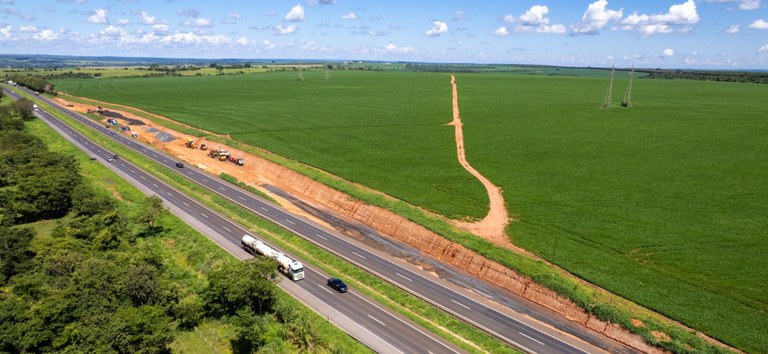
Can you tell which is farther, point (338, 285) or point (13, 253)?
point (338, 285)

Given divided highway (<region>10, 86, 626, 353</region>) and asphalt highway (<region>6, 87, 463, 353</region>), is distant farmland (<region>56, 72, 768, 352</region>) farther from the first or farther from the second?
asphalt highway (<region>6, 87, 463, 353</region>)

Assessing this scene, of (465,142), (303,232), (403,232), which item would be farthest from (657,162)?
(303,232)

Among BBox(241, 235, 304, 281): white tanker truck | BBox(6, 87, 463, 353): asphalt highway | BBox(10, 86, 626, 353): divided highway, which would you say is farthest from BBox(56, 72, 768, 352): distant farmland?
BBox(241, 235, 304, 281): white tanker truck

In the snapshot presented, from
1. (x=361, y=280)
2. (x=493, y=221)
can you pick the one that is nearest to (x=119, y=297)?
(x=361, y=280)

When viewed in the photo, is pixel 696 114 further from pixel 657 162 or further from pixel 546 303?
pixel 546 303

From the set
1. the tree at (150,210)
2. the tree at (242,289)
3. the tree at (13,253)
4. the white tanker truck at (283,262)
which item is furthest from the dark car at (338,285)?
the tree at (13,253)

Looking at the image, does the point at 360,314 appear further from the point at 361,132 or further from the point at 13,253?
the point at 361,132

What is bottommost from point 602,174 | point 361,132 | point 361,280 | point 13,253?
point 361,280

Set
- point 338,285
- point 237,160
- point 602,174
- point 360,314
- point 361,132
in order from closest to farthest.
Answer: point 360,314 → point 338,285 → point 602,174 → point 237,160 → point 361,132
